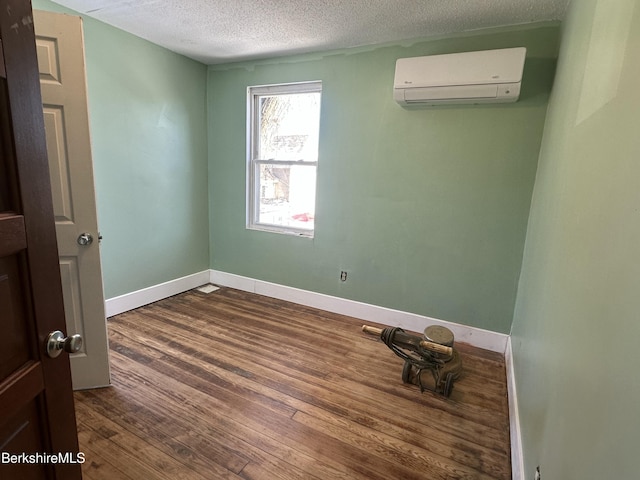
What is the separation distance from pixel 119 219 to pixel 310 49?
2319mm

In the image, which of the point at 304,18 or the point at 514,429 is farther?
the point at 304,18

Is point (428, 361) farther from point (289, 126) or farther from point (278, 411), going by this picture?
point (289, 126)

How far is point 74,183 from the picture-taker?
1.76 m

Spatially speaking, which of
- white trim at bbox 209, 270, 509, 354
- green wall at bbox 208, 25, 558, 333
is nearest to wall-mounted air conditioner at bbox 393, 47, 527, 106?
green wall at bbox 208, 25, 558, 333

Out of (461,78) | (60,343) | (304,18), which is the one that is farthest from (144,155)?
(461,78)

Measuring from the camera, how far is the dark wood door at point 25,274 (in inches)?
26.4

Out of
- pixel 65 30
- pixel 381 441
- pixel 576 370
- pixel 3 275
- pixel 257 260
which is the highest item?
pixel 65 30

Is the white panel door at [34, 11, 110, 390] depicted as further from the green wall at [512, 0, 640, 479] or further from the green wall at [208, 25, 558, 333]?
the green wall at [512, 0, 640, 479]

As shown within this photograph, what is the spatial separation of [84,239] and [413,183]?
7.83ft

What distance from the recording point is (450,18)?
229 cm

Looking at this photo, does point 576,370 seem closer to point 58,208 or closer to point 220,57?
point 58,208

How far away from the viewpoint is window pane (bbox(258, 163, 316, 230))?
3.35 m

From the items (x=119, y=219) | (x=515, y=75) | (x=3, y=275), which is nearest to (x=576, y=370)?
(x=3, y=275)

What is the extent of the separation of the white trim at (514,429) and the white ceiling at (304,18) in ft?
7.82
